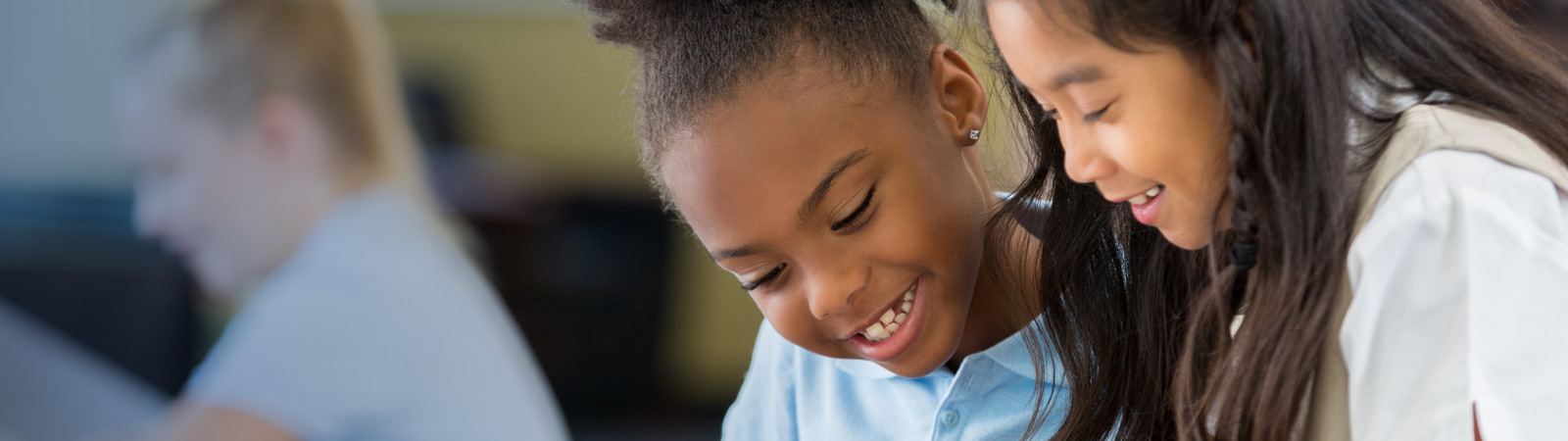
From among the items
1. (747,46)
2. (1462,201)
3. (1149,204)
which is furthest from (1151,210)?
(747,46)

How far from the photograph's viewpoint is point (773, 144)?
64cm

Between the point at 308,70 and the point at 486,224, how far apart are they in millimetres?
221

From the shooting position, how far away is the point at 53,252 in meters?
0.77

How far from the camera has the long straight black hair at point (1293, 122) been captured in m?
0.48

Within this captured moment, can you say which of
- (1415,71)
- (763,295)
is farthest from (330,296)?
(1415,71)

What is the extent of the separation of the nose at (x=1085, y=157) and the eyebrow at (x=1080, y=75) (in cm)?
3

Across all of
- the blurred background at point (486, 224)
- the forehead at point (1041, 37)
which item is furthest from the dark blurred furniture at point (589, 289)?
the forehead at point (1041, 37)

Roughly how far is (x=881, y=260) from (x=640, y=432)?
0.54 m

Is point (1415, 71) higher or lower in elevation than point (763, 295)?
higher

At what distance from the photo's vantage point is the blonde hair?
0.74 m

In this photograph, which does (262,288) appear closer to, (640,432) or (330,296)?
(330,296)

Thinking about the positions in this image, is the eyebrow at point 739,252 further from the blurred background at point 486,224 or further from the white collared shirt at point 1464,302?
the white collared shirt at point 1464,302

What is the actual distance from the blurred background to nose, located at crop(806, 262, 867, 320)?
149 millimetres

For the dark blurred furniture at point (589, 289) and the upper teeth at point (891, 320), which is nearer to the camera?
the upper teeth at point (891, 320)
